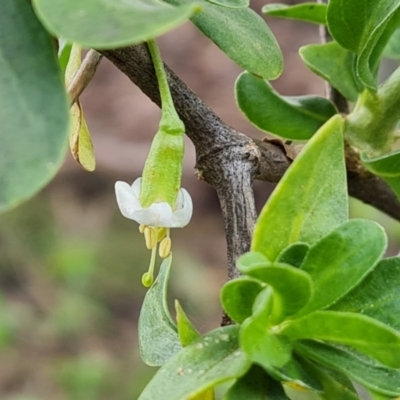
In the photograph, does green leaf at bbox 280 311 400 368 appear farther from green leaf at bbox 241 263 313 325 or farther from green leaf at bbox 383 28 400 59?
green leaf at bbox 383 28 400 59

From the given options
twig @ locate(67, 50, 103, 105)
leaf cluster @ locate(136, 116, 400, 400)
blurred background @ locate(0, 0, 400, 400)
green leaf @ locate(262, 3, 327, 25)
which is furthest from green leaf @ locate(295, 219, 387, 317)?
blurred background @ locate(0, 0, 400, 400)

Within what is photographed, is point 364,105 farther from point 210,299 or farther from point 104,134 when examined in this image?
point 104,134

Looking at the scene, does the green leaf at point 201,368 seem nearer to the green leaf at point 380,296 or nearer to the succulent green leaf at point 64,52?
the green leaf at point 380,296

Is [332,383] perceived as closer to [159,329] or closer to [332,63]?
[159,329]

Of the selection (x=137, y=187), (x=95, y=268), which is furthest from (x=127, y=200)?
(x=95, y=268)

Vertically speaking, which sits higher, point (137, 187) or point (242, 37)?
point (242, 37)
